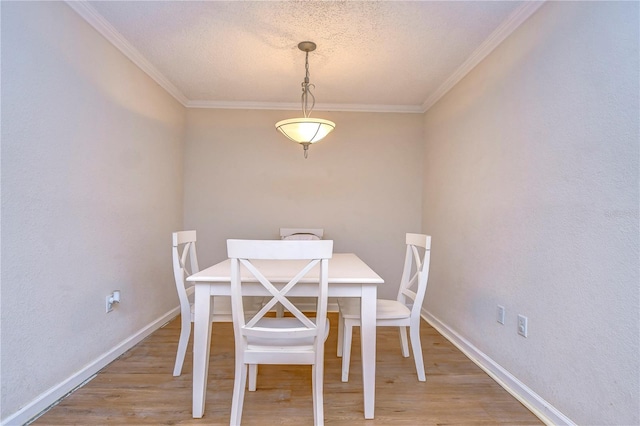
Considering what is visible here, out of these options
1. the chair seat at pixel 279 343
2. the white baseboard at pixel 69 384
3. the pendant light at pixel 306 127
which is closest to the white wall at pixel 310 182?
the white baseboard at pixel 69 384

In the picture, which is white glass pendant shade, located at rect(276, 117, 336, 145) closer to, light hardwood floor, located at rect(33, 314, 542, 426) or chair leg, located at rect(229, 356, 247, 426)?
chair leg, located at rect(229, 356, 247, 426)

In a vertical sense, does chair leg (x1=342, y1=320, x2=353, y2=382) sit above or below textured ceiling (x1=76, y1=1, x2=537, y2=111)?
below

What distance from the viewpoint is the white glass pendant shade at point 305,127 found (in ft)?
6.98

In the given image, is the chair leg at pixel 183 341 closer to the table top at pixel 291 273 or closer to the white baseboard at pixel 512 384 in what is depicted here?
the table top at pixel 291 273

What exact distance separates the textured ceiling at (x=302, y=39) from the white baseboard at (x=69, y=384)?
2082 millimetres

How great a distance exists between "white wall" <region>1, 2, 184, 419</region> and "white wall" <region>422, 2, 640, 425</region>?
2.53 m

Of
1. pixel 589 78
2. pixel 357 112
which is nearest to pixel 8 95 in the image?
pixel 589 78

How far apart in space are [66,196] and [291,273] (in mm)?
1310

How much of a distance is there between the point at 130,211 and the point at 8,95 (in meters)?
1.14

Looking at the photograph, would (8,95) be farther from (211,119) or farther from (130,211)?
(211,119)

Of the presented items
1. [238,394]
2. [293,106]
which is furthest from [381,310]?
[293,106]

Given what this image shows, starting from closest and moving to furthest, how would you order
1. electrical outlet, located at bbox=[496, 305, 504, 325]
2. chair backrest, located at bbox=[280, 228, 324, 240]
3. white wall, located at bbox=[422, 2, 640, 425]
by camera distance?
→ 1. white wall, located at bbox=[422, 2, 640, 425]
2. electrical outlet, located at bbox=[496, 305, 504, 325]
3. chair backrest, located at bbox=[280, 228, 324, 240]

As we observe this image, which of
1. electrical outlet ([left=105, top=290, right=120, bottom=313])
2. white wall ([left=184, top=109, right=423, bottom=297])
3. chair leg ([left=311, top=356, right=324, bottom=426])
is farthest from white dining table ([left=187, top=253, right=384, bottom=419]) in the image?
white wall ([left=184, top=109, right=423, bottom=297])

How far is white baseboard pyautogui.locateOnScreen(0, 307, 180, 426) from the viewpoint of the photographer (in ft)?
5.03
